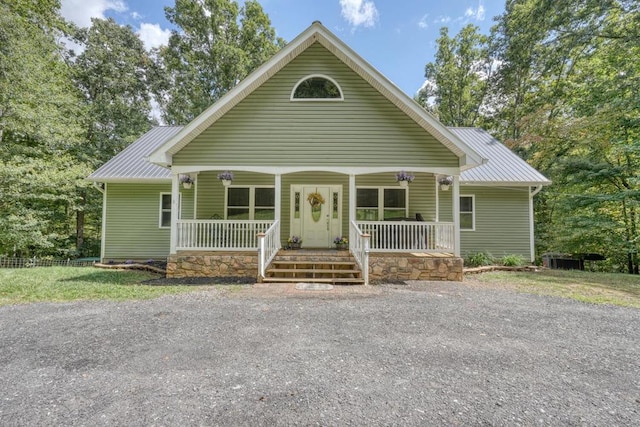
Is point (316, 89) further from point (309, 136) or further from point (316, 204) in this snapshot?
point (316, 204)

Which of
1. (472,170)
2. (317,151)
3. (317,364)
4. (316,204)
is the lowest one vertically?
(317,364)

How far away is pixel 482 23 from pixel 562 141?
1105 centimetres

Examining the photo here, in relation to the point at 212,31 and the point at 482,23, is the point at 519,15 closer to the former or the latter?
the point at 482,23

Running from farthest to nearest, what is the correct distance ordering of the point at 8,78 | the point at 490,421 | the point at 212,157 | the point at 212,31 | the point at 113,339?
1. the point at 212,31
2. the point at 8,78
3. the point at 212,157
4. the point at 113,339
5. the point at 490,421

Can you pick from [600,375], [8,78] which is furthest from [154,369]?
[8,78]

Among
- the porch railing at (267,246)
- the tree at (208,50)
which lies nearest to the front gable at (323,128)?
the porch railing at (267,246)

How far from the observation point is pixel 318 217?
32.2 feet

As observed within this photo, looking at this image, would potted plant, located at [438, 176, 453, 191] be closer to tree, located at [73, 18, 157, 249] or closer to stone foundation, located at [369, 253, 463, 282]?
stone foundation, located at [369, 253, 463, 282]

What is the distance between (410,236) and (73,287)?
8.08 m

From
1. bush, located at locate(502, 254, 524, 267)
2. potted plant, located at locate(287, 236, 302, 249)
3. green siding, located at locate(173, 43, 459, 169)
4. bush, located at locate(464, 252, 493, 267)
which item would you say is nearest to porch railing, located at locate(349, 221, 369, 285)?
potted plant, located at locate(287, 236, 302, 249)

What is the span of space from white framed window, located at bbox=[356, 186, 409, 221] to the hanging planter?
1340mm

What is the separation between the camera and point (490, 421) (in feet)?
6.97

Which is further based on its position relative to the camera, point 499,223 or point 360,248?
point 499,223

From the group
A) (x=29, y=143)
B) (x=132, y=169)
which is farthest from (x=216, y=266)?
(x=29, y=143)
